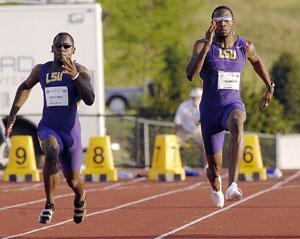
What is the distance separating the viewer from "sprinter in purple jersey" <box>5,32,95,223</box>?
1324 cm

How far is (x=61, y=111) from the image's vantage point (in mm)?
13414

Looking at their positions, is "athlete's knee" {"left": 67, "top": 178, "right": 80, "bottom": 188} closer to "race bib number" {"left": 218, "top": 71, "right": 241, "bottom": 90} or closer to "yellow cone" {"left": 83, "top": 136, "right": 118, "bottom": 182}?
"race bib number" {"left": 218, "top": 71, "right": 241, "bottom": 90}

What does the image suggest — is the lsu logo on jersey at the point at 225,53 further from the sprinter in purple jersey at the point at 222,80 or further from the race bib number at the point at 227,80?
the race bib number at the point at 227,80

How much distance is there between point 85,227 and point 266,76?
2.65m

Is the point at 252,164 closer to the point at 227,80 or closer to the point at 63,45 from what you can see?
the point at 227,80

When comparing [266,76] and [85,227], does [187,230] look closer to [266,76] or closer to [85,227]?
[85,227]

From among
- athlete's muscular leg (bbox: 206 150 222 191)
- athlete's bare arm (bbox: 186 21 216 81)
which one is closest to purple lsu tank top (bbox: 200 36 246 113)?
athlete's bare arm (bbox: 186 21 216 81)

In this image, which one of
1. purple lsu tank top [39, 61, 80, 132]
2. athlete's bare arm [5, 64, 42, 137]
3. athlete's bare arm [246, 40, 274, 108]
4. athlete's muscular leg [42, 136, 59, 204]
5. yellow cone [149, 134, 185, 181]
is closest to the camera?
athlete's muscular leg [42, 136, 59, 204]

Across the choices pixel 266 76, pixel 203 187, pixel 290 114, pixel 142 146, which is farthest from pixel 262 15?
pixel 266 76

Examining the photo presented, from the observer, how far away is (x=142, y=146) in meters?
31.6

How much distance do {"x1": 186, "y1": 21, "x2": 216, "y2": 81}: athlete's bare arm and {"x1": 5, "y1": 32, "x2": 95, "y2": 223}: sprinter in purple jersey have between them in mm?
1259

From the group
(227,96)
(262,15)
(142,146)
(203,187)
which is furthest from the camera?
(262,15)

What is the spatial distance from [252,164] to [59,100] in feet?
40.8

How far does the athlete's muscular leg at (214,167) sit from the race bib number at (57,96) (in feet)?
7.09
